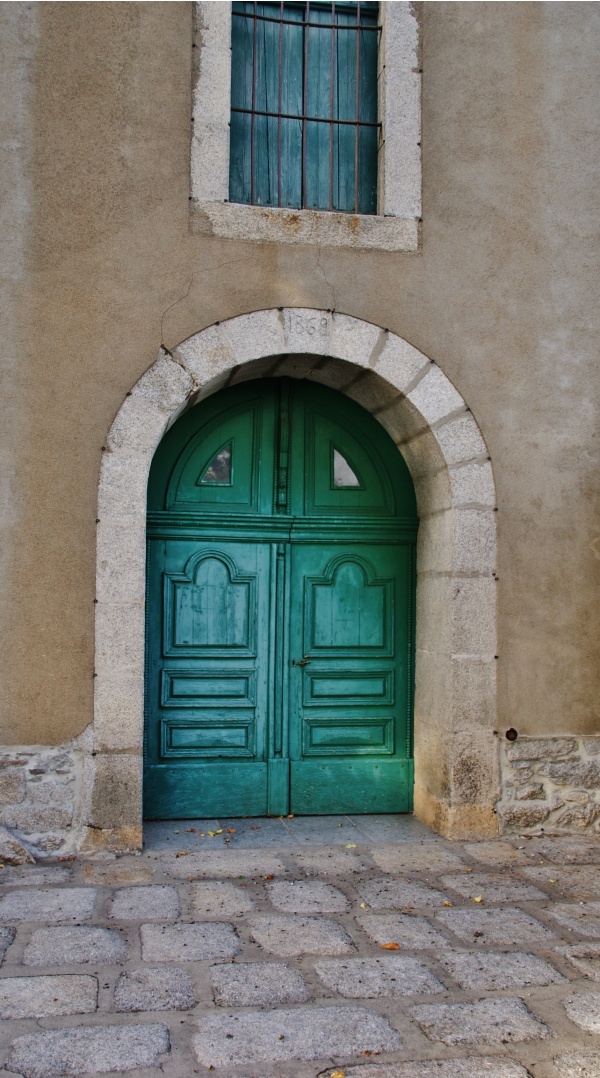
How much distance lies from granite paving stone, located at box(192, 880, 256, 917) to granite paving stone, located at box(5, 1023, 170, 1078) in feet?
3.00

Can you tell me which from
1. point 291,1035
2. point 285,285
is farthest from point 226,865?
point 285,285

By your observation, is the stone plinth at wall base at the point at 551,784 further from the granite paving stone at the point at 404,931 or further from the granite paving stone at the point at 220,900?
the granite paving stone at the point at 220,900

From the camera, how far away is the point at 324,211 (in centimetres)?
474

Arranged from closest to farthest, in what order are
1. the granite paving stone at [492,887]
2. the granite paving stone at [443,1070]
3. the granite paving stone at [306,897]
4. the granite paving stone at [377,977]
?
1. the granite paving stone at [443,1070]
2. the granite paving stone at [377,977]
3. the granite paving stone at [306,897]
4. the granite paving stone at [492,887]

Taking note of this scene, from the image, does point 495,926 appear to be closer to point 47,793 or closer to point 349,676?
point 349,676

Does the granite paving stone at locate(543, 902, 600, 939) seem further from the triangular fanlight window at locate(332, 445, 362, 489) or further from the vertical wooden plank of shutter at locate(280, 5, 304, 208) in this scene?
the vertical wooden plank of shutter at locate(280, 5, 304, 208)

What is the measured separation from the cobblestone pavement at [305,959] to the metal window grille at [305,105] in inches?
134

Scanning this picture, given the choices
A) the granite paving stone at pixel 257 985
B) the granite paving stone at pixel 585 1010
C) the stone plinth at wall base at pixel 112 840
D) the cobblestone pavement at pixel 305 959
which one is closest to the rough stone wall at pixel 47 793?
the stone plinth at wall base at pixel 112 840

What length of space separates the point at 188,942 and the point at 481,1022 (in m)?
1.08

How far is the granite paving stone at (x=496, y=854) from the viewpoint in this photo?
4.26 meters

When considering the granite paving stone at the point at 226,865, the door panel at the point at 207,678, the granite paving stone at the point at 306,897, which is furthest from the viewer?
the door panel at the point at 207,678

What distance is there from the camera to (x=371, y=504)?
5.11 m

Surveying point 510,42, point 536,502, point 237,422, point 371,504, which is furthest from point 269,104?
point 536,502

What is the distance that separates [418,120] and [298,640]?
2838mm
